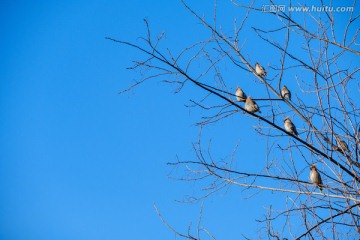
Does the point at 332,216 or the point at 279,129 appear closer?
the point at 332,216

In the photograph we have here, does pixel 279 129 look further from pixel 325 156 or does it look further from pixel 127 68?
pixel 127 68

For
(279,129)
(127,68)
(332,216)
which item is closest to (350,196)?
(332,216)

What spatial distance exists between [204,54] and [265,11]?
0.56m

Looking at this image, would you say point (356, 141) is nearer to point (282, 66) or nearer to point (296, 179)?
point (296, 179)

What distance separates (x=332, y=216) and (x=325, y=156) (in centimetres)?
43

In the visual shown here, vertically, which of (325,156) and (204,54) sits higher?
(204,54)

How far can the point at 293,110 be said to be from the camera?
10.1ft

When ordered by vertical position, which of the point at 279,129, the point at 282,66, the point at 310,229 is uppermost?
the point at 282,66

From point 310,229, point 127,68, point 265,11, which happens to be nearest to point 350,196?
point 310,229

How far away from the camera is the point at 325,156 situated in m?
2.83

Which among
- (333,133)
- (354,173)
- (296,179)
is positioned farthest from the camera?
(296,179)

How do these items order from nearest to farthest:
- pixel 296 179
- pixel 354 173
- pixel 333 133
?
pixel 354 173
pixel 333 133
pixel 296 179

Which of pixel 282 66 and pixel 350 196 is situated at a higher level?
pixel 282 66

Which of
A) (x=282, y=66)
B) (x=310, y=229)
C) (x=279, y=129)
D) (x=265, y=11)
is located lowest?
(x=310, y=229)
